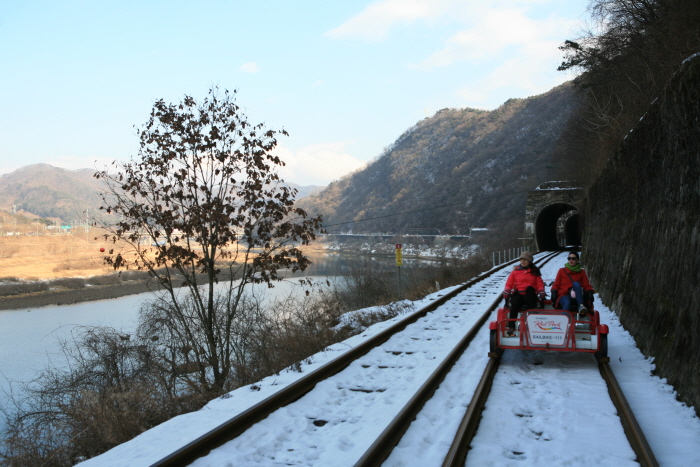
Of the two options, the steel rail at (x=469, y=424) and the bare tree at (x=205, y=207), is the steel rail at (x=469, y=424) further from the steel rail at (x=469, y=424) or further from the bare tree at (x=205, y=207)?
the bare tree at (x=205, y=207)

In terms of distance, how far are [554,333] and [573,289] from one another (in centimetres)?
84

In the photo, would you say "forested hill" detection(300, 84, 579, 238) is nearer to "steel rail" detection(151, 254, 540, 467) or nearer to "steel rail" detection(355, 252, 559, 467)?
"steel rail" detection(355, 252, 559, 467)

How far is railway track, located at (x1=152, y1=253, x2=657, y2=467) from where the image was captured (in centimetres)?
403

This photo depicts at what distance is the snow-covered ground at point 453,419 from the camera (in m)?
4.16

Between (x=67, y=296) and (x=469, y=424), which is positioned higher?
(x=469, y=424)

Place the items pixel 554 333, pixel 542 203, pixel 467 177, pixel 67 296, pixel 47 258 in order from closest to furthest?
pixel 554 333 → pixel 542 203 → pixel 67 296 → pixel 47 258 → pixel 467 177

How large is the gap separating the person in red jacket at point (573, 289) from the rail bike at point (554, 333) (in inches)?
6.0

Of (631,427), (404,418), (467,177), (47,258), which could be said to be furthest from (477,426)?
(467,177)

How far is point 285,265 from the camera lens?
11.8 m

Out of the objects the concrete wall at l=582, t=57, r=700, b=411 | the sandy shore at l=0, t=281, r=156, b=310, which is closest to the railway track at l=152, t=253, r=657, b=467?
the concrete wall at l=582, t=57, r=700, b=411

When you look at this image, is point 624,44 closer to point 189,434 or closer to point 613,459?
point 613,459

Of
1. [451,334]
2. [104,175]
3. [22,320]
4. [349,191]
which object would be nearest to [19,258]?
[22,320]

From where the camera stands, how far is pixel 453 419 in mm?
4973

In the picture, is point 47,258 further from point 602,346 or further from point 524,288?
point 602,346
